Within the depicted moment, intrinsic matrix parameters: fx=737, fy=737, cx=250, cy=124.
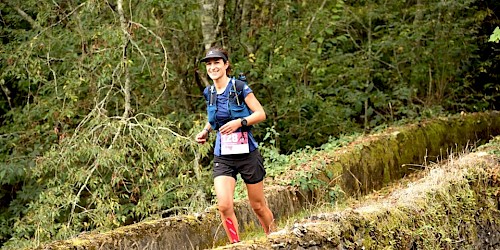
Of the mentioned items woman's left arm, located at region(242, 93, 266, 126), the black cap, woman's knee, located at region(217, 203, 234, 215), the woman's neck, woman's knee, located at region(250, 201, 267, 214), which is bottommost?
woman's knee, located at region(250, 201, 267, 214)

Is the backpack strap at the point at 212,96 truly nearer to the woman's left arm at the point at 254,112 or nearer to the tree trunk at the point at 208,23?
the woman's left arm at the point at 254,112

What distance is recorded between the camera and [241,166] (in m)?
6.37

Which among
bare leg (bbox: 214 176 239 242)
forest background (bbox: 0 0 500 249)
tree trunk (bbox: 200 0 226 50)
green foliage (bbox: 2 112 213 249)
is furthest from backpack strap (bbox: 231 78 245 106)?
tree trunk (bbox: 200 0 226 50)

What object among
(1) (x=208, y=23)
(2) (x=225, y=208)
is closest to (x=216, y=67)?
(2) (x=225, y=208)

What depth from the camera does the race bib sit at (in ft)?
20.5

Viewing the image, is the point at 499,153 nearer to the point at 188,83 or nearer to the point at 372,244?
the point at 372,244

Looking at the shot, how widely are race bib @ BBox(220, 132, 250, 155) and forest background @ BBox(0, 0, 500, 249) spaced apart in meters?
3.74

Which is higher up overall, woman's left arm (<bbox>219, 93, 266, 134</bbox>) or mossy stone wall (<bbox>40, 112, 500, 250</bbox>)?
woman's left arm (<bbox>219, 93, 266, 134</bbox>)

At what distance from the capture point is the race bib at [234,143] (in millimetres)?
6238

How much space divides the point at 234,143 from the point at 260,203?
26.6 inches

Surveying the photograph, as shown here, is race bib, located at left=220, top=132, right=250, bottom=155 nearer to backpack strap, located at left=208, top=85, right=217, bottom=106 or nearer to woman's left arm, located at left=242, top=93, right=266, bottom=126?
woman's left arm, located at left=242, top=93, right=266, bottom=126

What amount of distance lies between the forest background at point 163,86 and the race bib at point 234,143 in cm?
374

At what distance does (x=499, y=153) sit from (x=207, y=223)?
4063 mm

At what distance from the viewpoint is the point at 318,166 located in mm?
9680
